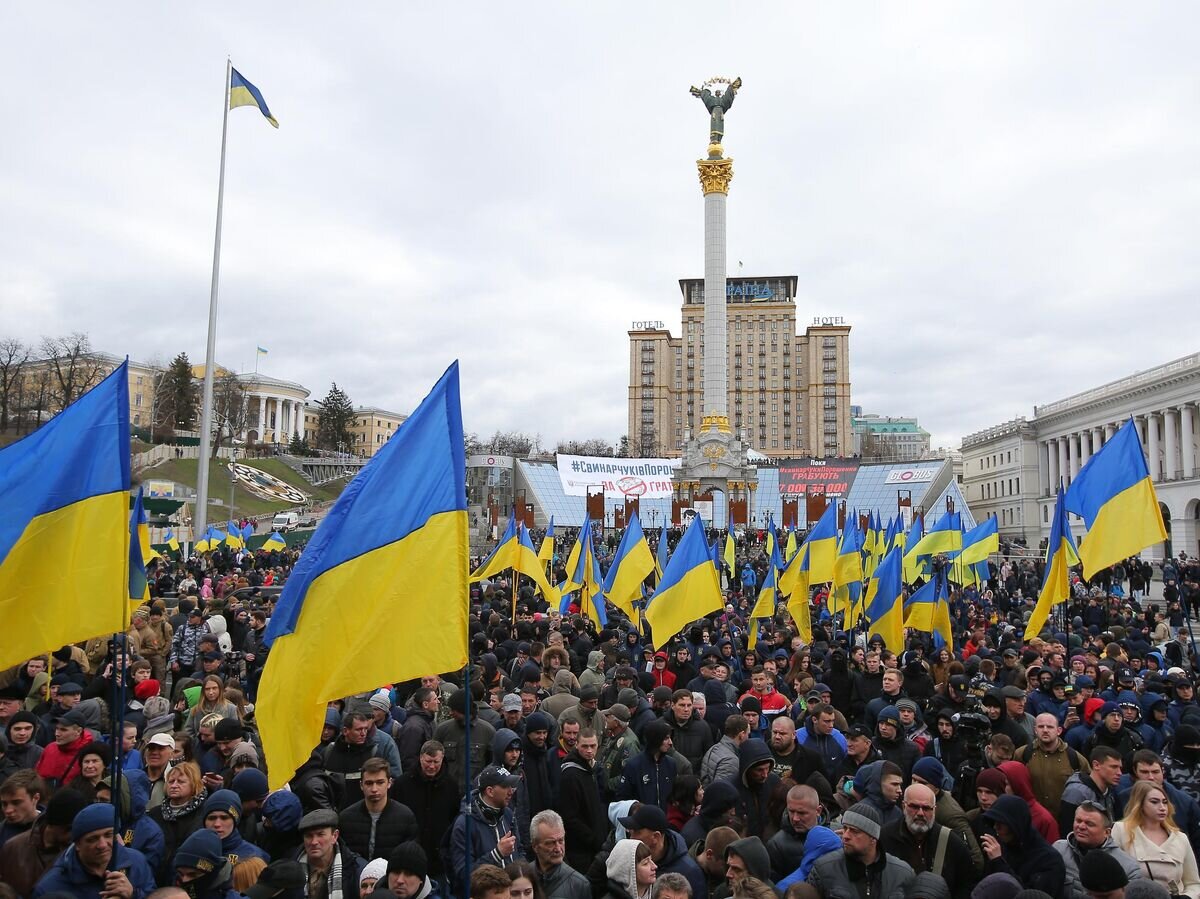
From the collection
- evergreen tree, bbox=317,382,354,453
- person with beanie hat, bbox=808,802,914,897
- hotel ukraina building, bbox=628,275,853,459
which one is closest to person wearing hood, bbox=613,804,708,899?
person with beanie hat, bbox=808,802,914,897

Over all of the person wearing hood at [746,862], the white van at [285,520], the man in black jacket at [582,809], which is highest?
the white van at [285,520]

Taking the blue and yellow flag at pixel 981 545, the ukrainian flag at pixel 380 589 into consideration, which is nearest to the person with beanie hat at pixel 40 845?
→ the ukrainian flag at pixel 380 589

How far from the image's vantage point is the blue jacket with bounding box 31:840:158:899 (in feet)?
13.3

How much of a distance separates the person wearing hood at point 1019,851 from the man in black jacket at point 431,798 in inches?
125

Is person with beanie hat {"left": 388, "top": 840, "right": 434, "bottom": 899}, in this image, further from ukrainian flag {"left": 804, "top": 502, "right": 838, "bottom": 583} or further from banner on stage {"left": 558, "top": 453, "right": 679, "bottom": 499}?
banner on stage {"left": 558, "top": 453, "right": 679, "bottom": 499}

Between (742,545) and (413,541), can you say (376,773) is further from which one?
(742,545)

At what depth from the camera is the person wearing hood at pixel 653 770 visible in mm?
6055

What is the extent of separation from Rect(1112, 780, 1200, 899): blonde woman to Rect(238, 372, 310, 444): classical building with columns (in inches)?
3800

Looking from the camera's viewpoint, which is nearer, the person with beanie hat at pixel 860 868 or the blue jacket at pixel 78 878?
the blue jacket at pixel 78 878

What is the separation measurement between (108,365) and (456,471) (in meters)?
80.1

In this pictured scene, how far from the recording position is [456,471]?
4656mm

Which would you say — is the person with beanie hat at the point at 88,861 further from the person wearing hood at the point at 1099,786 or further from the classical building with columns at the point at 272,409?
the classical building with columns at the point at 272,409

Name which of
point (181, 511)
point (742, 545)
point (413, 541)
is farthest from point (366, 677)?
point (181, 511)

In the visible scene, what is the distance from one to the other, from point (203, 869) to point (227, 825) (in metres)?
0.53
